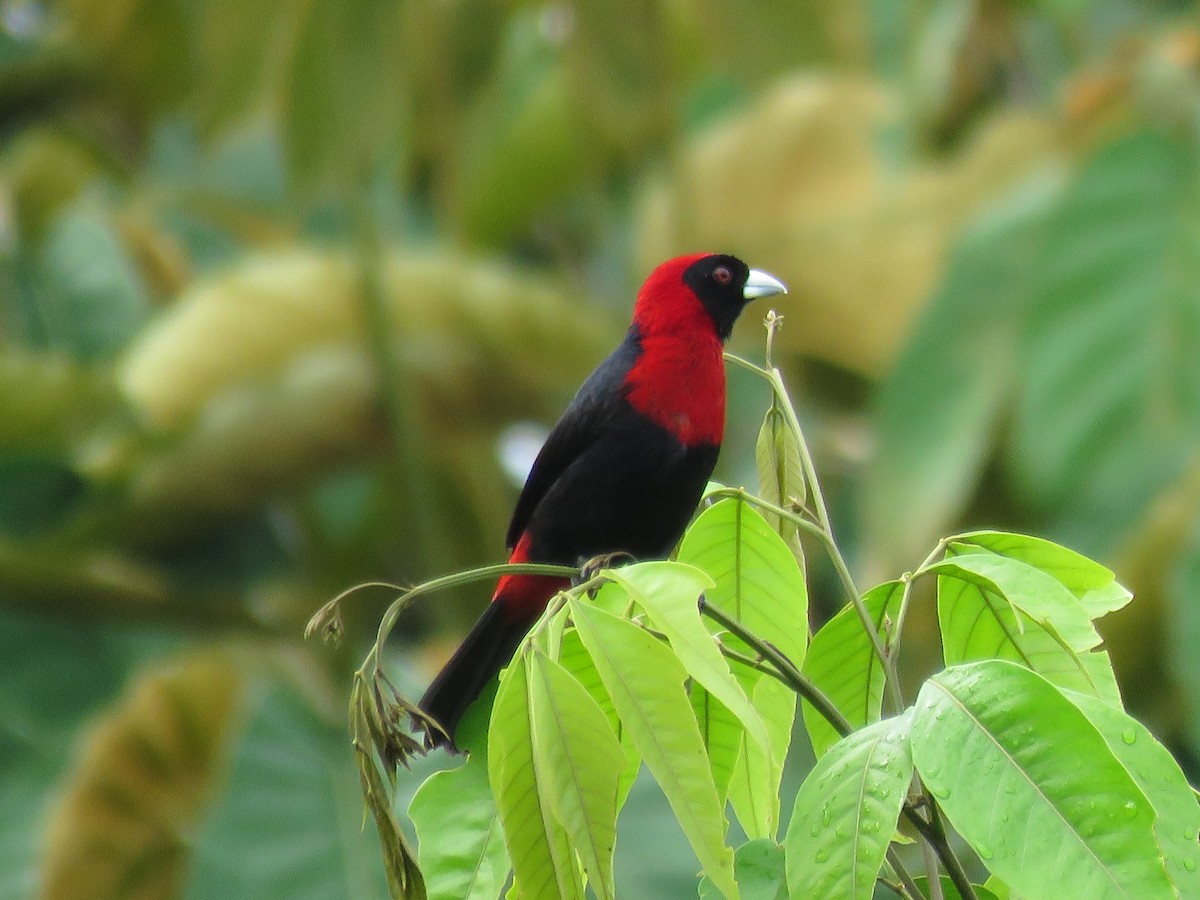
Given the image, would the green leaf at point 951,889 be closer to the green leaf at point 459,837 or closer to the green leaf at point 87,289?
the green leaf at point 459,837

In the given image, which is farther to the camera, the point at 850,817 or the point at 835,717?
the point at 835,717


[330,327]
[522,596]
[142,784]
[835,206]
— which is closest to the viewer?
[522,596]

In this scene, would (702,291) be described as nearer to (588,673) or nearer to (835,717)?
(588,673)

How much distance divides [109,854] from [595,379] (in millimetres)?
2885

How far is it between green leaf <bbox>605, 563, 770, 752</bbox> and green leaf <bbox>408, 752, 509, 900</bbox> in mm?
316

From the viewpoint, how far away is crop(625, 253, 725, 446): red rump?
250 cm

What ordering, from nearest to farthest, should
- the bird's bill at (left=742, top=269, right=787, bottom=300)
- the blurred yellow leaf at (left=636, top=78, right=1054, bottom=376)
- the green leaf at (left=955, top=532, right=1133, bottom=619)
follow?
the green leaf at (left=955, top=532, right=1133, bottom=619), the bird's bill at (left=742, top=269, right=787, bottom=300), the blurred yellow leaf at (left=636, top=78, right=1054, bottom=376)

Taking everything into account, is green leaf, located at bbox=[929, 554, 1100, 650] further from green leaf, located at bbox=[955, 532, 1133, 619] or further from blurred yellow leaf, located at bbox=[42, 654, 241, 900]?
blurred yellow leaf, located at bbox=[42, 654, 241, 900]

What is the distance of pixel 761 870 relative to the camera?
1281mm

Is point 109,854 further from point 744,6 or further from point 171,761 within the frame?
point 744,6

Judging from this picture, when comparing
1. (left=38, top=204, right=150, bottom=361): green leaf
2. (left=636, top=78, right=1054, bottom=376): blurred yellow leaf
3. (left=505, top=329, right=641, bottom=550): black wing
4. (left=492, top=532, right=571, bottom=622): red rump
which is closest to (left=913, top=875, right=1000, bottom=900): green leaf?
(left=492, top=532, right=571, bottom=622): red rump

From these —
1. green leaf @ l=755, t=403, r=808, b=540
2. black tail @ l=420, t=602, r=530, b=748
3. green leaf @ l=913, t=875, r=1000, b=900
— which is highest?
green leaf @ l=755, t=403, r=808, b=540

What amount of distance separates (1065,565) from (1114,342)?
4630mm

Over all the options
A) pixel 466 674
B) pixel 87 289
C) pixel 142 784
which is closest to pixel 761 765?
pixel 466 674
